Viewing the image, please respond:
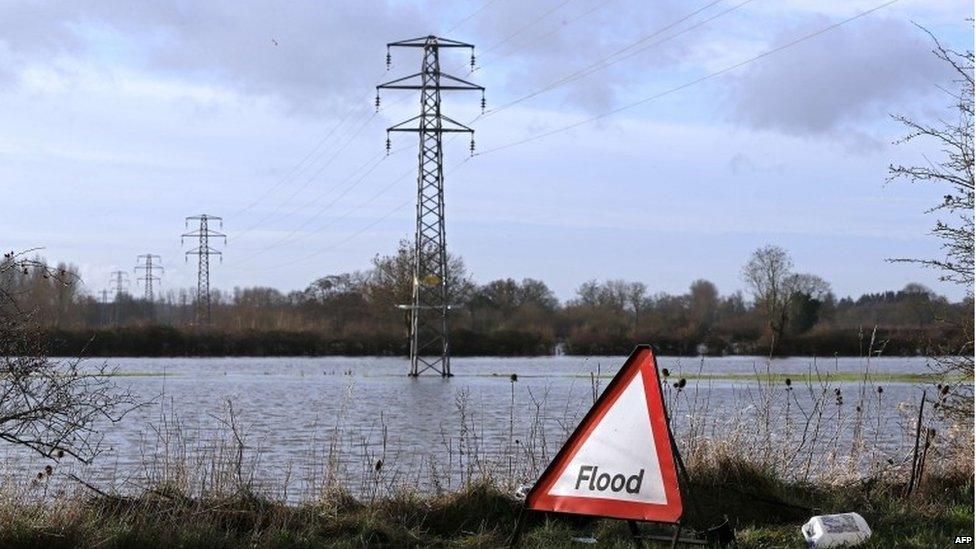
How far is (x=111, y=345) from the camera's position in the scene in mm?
67625

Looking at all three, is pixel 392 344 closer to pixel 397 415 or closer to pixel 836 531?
pixel 397 415

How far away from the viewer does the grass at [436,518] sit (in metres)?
9.98

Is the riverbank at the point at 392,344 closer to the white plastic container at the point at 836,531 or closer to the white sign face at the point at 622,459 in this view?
the white plastic container at the point at 836,531

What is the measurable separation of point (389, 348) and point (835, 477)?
6113 cm

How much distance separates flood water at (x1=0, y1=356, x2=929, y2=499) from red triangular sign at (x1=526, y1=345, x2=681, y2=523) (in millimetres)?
3823

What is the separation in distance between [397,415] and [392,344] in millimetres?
44199

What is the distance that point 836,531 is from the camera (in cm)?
1013

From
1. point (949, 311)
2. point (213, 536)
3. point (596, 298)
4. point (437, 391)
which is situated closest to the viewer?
point (213, 536)

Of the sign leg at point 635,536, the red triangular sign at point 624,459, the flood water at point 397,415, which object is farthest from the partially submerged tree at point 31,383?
the sign leg at point 635,536

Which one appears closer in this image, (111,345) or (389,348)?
(111,345)

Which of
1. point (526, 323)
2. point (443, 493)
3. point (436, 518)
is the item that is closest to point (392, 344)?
point (526, 323)

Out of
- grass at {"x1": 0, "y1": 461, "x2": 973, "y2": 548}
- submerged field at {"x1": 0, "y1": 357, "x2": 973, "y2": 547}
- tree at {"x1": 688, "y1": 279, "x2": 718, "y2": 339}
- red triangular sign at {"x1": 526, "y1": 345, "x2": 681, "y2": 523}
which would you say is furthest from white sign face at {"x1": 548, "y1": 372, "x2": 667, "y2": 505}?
tree at {"x1": 688, "y1": 279, "x2": 718, "y2": 339}

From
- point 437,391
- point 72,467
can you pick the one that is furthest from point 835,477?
point 437,391

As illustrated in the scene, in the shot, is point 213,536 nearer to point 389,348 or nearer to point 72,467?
point 72,467
